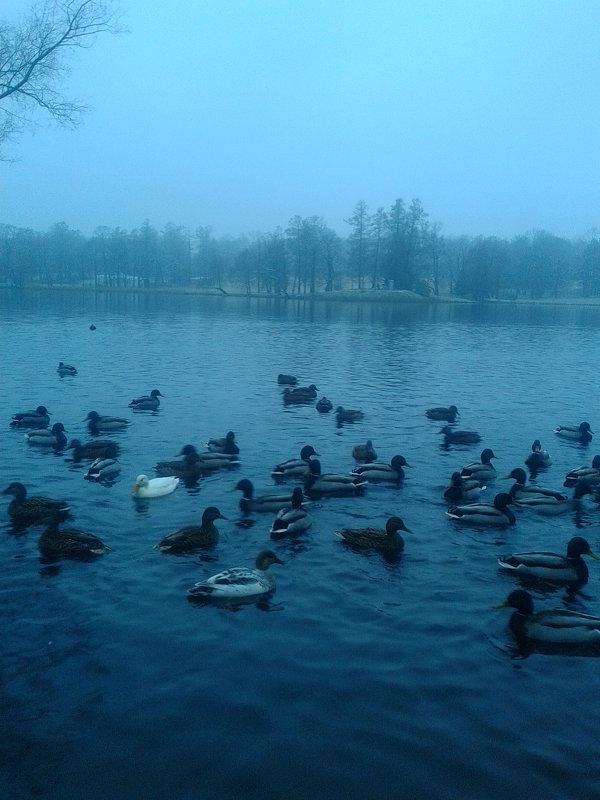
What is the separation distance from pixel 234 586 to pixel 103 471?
20.4 feet

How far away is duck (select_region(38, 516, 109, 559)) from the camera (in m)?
10.8

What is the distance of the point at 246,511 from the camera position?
43.2 feet

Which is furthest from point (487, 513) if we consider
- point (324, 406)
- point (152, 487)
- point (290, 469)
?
point (324, 406)

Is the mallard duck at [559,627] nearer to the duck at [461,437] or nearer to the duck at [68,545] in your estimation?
the duck at [68,545]

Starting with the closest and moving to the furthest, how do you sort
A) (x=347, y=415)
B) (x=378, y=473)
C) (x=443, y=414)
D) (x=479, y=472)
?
(x=378, y=473) < (x=479, y=472) < (x=347, y=415) < (x=443, y=414)

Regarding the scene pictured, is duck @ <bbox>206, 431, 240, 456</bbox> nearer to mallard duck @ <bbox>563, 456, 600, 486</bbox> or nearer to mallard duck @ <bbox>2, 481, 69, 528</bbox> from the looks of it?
mallard duck @ <bbox>2, 481, 69, 528</bbox>

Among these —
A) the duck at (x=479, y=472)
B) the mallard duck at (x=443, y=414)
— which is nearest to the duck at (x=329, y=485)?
the duck at (x=479, y=472)

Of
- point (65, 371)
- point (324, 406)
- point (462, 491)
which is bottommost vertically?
point (462, 491)

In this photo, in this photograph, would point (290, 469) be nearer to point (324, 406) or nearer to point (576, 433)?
point (324, 406)

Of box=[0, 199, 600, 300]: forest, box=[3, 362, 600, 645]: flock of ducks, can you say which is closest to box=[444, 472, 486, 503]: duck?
box=[3, 362, 600, 645]: flock of ducks

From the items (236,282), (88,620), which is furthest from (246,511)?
(236,282)

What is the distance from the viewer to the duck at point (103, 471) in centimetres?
1484

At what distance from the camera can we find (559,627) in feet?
29.3

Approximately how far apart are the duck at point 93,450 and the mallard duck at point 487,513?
7.78m
